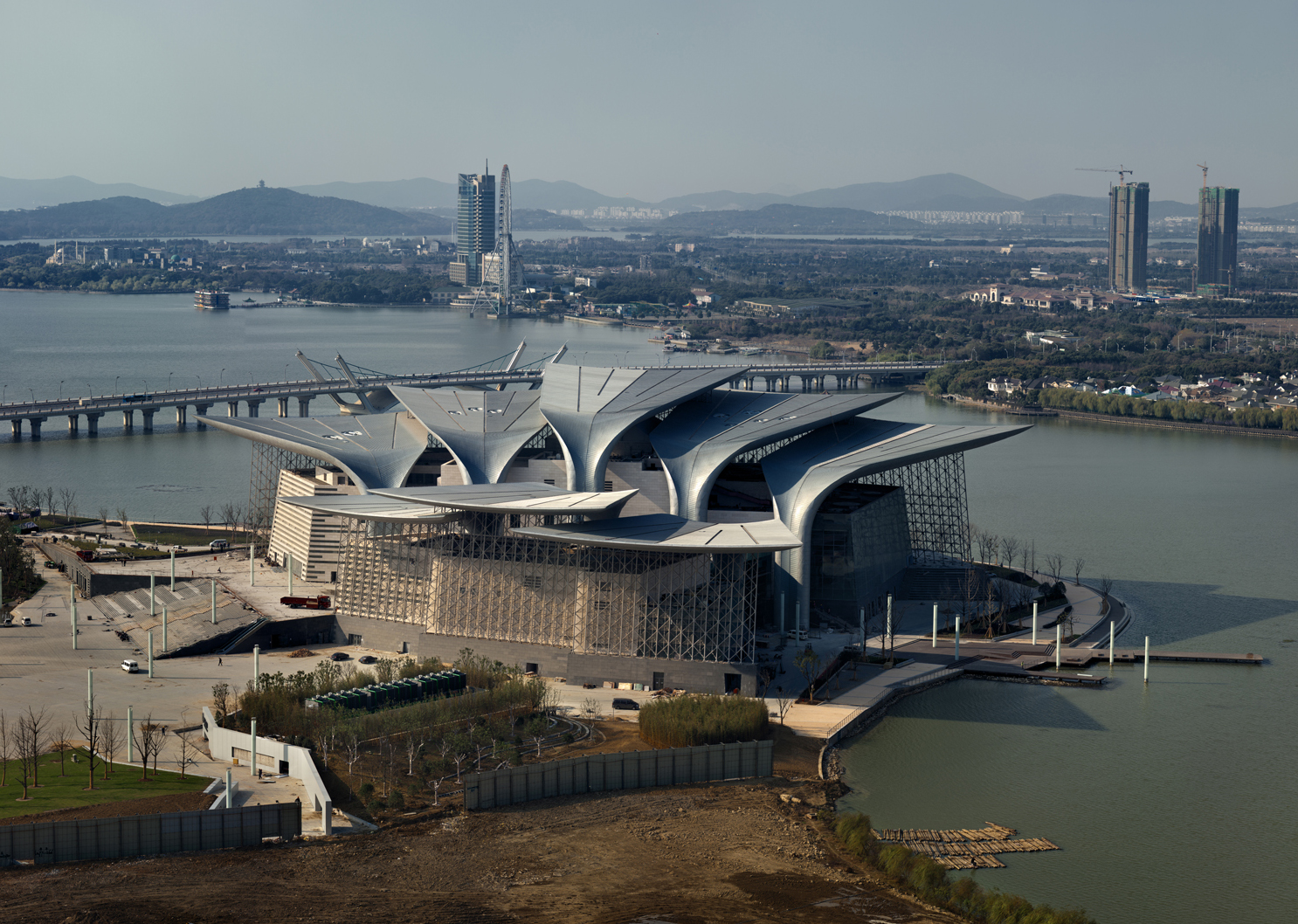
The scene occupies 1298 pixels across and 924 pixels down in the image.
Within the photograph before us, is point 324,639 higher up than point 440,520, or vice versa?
point 440,520

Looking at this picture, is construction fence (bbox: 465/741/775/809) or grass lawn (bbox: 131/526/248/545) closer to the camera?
construction fence (bbox: 465/741/775/809)

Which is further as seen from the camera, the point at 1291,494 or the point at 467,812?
the point at 1291,494

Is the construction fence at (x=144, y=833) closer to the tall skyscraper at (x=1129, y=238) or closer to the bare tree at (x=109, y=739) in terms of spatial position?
the bare tree at (x=109, y=739)

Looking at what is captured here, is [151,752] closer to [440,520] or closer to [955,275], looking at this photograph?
[440,520]

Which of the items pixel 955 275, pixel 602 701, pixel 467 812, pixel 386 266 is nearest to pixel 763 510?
pixel 602 701

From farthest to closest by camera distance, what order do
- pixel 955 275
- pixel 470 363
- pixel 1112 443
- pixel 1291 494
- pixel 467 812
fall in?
pixel 955 275, pixel 470 363, pixel 1112 443, pixel 1291 494, pixel 467 812

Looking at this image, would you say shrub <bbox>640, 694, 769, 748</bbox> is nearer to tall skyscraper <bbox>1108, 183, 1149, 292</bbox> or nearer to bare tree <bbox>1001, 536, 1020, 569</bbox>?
bare tree <bbox>1001, 536, 1020, 569</bbox>

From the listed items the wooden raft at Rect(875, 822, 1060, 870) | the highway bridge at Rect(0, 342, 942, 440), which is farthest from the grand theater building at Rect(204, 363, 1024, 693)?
the highway bridge at Rect(0, 342, 942, 440)
